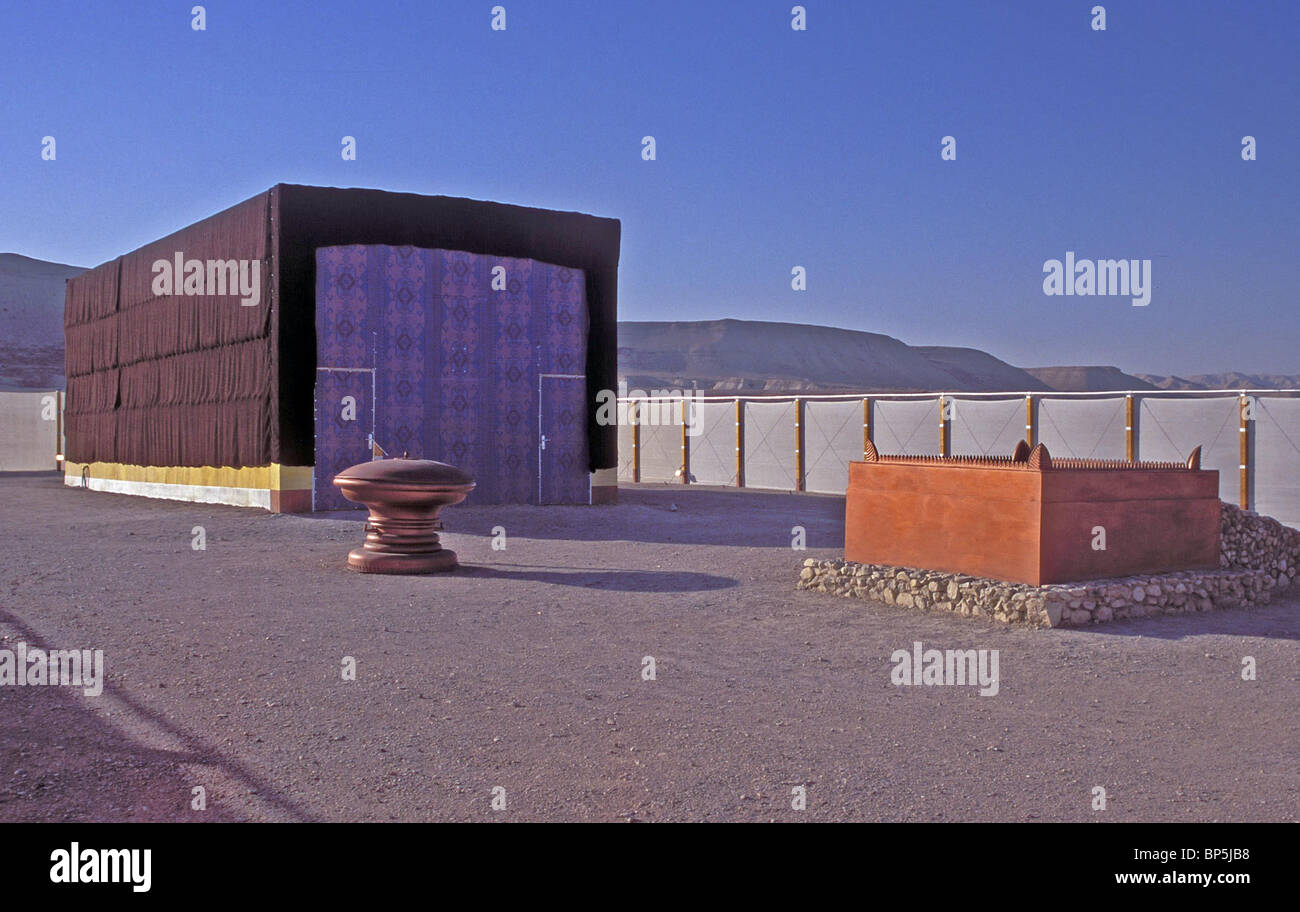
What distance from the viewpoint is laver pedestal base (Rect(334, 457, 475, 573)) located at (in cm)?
1146

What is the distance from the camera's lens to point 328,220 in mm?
17766

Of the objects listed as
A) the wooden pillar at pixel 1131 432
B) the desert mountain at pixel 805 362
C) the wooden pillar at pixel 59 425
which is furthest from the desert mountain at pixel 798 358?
the wooden pillar at pixel 1131 432

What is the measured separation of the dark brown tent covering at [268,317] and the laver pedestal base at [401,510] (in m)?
6.38

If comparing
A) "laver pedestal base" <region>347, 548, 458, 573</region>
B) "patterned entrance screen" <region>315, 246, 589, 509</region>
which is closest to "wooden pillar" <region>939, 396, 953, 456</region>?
"patterned entrance screen" <region>315, 246, 589, 509</region>

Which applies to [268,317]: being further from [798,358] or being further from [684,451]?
[798,358]

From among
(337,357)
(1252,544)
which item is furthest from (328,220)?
(1252,544)

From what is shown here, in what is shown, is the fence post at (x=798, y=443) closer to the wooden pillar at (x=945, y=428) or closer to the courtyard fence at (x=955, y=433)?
the courtyard fence at (x=955, y=433)

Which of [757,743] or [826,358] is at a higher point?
[826,358]

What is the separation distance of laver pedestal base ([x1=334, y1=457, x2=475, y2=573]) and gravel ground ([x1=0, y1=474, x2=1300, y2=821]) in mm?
370

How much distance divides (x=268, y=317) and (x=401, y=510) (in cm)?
765

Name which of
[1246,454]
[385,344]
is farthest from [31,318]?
[1246,454]
